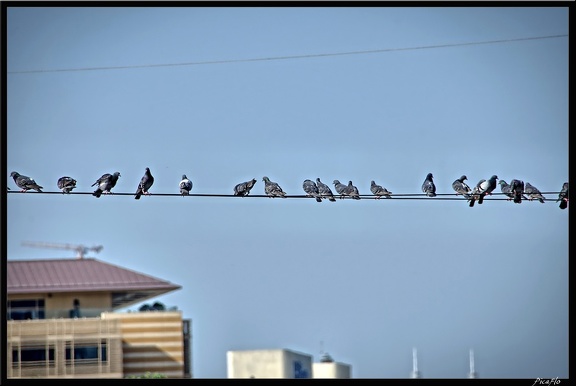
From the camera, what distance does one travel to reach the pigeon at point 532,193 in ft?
127

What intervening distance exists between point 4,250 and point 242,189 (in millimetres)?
8627

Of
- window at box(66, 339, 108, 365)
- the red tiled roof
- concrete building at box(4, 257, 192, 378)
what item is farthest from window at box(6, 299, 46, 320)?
window at box(66, 339, 108, 365)

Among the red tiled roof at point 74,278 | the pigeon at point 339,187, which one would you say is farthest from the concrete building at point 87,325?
the pigeon at point 339,187

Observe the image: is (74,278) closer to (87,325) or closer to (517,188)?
(87,325)

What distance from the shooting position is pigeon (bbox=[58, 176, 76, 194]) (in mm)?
41463

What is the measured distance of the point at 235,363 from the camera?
84.6 meters

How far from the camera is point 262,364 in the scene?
8344cm

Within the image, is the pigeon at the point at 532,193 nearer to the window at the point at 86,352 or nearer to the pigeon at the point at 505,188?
the pigeon at the point at 505,188

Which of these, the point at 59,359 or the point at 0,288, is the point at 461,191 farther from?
the point at 59,359

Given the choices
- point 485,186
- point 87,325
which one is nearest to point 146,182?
point 485,186

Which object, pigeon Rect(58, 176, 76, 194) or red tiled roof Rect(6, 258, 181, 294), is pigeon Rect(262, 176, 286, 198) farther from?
red tiled roof Rect(6, 258, 181, 294)

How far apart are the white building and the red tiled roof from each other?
5038mm

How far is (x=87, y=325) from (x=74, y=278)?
19.8ft
